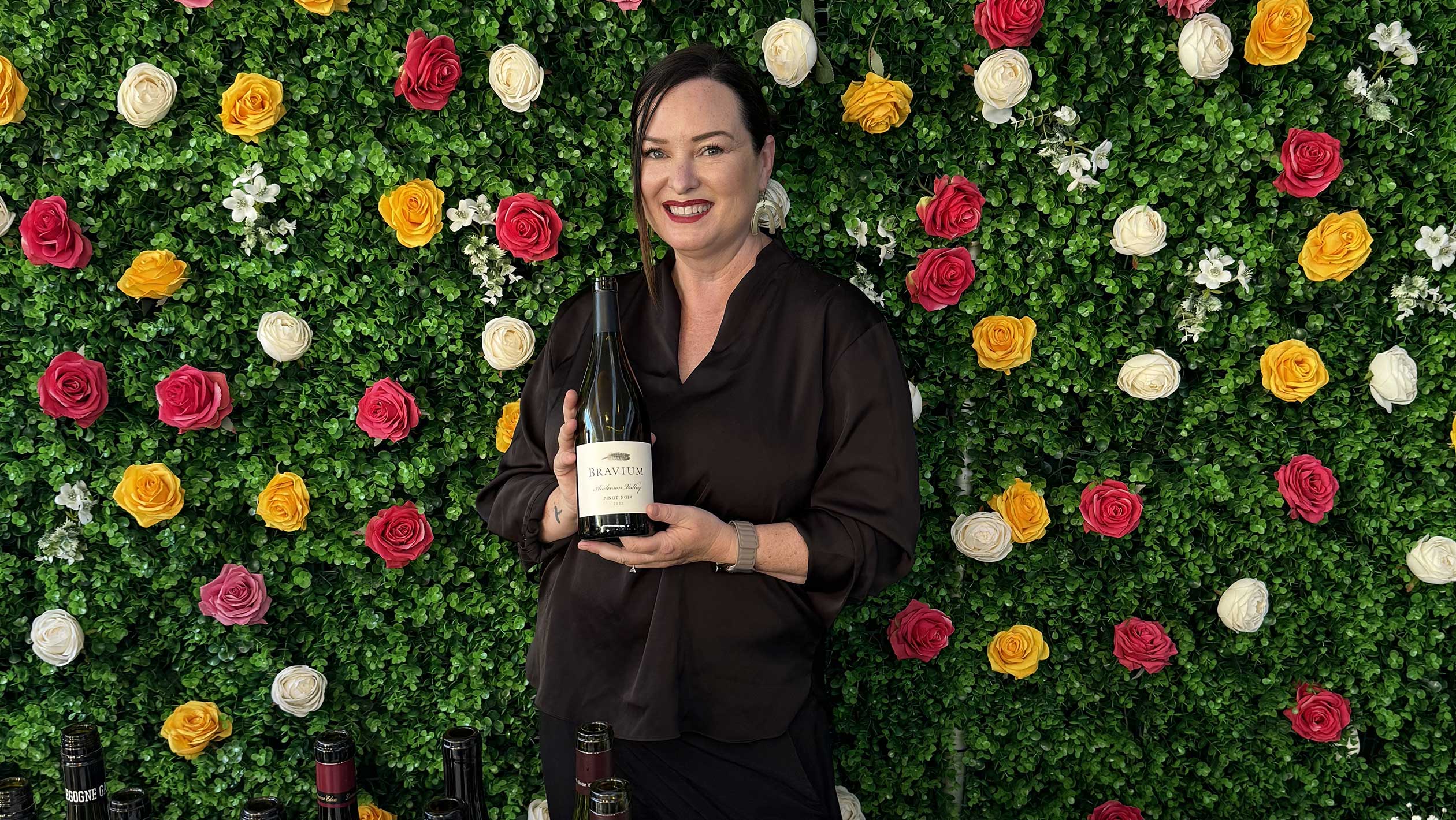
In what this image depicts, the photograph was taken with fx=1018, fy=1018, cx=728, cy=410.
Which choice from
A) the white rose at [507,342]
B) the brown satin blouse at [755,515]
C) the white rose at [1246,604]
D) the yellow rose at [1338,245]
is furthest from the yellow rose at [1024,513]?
the white rose at [507,342]

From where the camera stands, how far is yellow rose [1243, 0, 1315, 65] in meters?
2.08

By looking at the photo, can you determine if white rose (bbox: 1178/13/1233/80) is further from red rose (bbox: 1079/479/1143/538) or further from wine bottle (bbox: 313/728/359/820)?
wine bottle (bbox: 313/728/359/820)

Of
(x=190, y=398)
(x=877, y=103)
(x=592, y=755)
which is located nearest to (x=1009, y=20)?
(x=877, y=103)

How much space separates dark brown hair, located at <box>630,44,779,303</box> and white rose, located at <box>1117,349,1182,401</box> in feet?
3.29

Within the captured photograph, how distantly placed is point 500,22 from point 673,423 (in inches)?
44.9

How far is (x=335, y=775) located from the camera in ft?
4.08

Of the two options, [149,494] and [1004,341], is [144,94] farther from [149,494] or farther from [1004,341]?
[1004,341]

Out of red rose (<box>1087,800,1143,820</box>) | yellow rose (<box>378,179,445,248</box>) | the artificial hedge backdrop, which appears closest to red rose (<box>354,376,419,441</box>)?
the artificial hedge backdrop

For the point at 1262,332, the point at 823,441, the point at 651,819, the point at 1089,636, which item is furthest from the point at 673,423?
the point at 1262,332

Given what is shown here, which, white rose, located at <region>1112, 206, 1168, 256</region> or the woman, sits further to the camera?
white rose, located at <region>1112, 206, 1168, 256</region>

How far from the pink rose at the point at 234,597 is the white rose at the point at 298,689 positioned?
0.49ft

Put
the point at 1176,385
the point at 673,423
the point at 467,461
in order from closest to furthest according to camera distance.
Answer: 1. the point at 673,423
2. the point at 1176,385
3. the point at 467,461

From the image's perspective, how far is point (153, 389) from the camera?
2.36m

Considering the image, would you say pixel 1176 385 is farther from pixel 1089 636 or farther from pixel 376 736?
pixel 376 736
